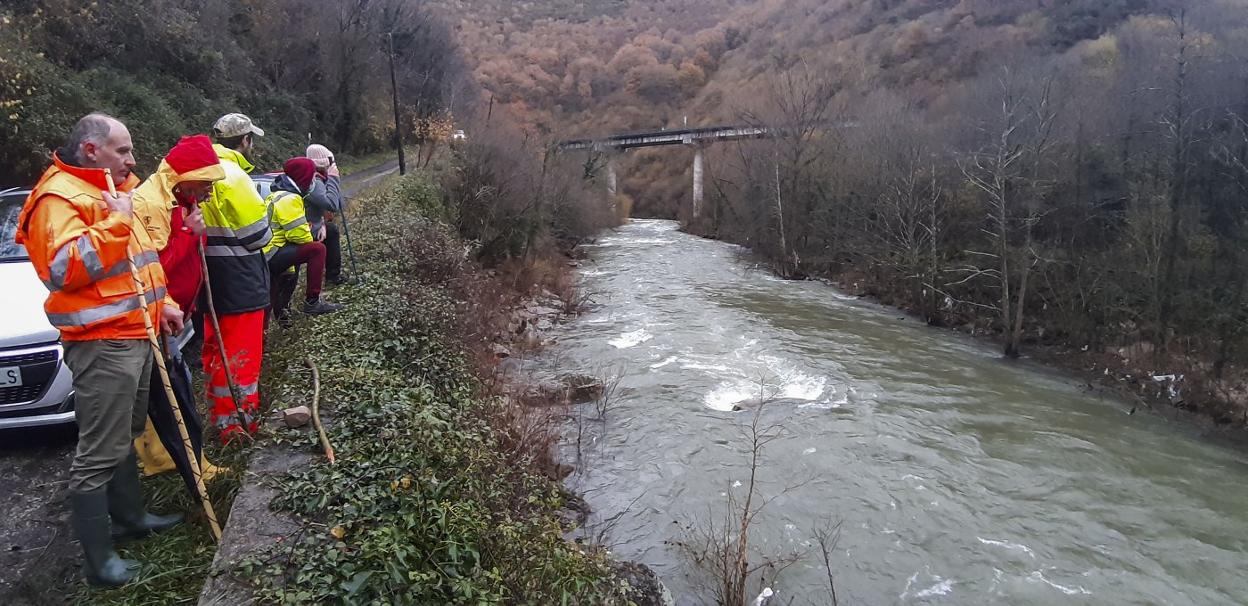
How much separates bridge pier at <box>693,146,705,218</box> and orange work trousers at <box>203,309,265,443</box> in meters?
43.9

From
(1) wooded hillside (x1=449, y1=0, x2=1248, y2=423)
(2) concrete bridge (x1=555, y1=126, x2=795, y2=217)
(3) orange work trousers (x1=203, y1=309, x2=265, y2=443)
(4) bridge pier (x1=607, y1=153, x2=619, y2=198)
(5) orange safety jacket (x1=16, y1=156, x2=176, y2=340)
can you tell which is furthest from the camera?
(4) bridge pier (x1=607, y1=153, x2=619, y2=198)

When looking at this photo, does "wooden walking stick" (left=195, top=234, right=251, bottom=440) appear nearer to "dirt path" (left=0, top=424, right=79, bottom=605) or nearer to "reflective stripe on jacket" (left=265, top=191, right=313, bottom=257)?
"dirt path" (left=0, top=424, right=79, bottom=605)

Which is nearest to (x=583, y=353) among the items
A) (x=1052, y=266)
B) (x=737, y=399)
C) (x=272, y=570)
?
(x=737, y=399)

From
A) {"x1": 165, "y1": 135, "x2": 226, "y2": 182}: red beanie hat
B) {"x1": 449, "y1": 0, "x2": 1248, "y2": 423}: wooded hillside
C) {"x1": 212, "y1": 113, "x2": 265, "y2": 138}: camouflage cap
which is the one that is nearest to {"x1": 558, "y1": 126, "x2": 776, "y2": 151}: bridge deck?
{"x1": 449, "y1": 0, "x2": 1248, "y2": 423}: wooded hillside

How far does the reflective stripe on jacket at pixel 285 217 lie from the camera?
6.31 metres

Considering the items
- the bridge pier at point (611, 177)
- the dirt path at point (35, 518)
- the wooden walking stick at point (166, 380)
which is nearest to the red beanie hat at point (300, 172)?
the dirt path at point (35, 518)

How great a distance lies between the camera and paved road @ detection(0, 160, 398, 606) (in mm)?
3230

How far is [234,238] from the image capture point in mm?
4438

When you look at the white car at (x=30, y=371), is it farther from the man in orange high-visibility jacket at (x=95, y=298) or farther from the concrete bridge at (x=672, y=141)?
the concrete bridge at (x=672, y=141)

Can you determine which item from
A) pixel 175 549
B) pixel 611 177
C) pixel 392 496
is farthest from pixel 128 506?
pixel 611 177

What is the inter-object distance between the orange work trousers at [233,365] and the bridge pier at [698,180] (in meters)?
43.9

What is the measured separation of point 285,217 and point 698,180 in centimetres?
4494

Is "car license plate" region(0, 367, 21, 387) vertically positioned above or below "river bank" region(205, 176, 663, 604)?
above

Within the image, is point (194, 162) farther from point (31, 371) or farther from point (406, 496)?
point (406, 496)
